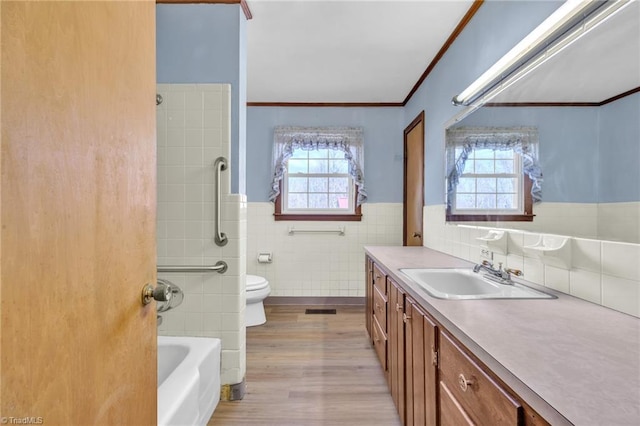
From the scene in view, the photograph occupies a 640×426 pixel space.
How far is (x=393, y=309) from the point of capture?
1.74 meters

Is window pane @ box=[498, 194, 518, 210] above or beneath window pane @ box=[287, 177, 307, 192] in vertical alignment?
beneath

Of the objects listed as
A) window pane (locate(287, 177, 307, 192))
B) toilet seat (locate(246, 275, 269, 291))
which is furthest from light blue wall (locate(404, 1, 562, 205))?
toilet seat (locate(246, 275, 269, 291))

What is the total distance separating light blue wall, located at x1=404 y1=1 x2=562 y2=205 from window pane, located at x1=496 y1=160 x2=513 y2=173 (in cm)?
58

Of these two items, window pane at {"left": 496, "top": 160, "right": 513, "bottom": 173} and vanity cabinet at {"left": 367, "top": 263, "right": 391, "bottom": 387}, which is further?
vanity cabinet at {"left": 367, "top": 263, "right": 391, "bottom": 387}

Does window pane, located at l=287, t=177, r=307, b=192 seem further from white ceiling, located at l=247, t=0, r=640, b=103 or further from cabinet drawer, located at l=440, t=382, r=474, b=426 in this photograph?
cabinet drawer, located at l=440, t=382, r=474, b=426

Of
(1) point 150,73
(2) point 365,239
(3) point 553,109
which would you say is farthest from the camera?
(2) point 365,239

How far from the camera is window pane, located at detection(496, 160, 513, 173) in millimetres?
1571

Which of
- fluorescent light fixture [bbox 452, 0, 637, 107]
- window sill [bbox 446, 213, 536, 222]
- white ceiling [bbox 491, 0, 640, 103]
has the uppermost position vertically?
fluorescent light fixture [bbox 452, 0, 637, 107]

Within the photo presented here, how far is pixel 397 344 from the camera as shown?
1.64 meters

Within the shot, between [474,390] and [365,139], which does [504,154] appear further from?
[365,139]

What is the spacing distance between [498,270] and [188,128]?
1838mm

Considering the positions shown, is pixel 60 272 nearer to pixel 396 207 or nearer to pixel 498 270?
pixel 498 270

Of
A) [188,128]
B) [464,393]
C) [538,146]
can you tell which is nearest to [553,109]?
[538,146]

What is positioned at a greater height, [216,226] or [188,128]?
[188,128]
